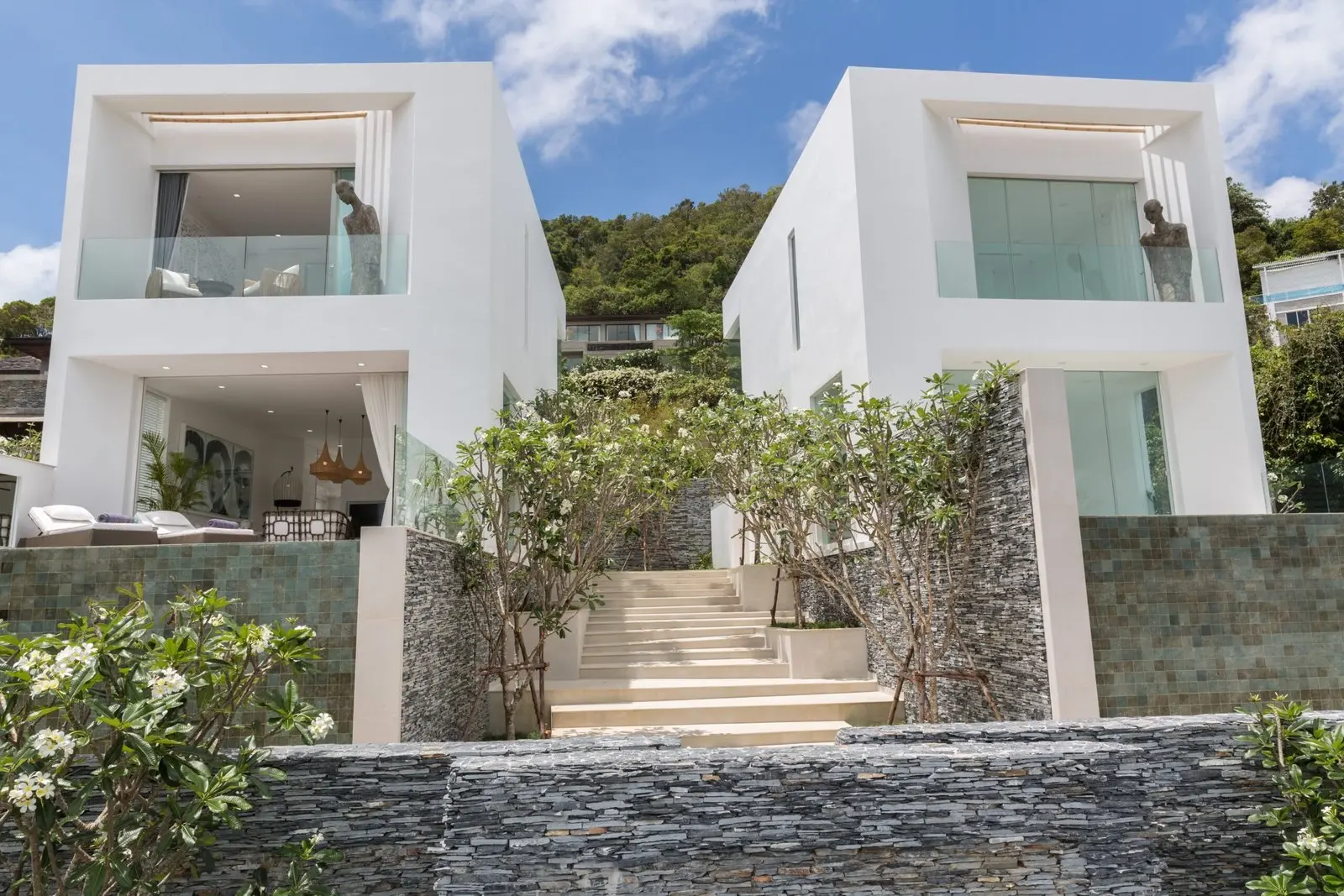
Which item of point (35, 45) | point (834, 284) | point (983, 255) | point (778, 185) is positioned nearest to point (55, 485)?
point (35, 45)

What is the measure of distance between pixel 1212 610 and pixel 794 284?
772cm

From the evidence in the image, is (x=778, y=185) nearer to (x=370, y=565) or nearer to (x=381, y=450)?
(x=381, y=450)

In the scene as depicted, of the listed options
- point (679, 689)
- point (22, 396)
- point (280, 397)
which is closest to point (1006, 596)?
point (679, 689)

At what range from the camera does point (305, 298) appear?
9.23 meters

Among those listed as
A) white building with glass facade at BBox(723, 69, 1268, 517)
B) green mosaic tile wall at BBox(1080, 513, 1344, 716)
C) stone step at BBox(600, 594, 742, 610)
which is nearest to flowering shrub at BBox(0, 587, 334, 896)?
green mosaic tile wall at BBox(1080, 513, 1344, 716)

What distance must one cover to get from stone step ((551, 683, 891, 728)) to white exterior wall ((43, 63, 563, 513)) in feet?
11.3

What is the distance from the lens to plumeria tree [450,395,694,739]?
22.2ft

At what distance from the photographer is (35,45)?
11.3 meters

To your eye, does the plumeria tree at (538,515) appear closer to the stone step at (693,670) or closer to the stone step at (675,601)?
the stone step at (693,670)

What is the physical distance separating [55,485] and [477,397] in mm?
4413

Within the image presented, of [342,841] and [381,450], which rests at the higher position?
[381,450]

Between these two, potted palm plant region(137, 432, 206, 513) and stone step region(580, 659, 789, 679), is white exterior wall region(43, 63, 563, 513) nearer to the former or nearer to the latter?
potted palm plant region(137, 432, 206, 513)

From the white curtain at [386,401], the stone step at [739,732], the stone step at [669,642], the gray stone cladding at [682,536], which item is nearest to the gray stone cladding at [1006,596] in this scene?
the stone step at [739,732]

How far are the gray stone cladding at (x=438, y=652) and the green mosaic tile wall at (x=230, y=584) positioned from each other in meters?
0.39
